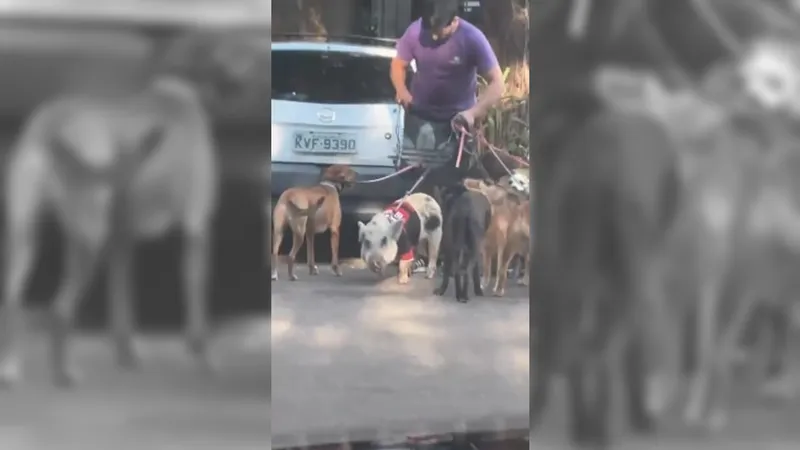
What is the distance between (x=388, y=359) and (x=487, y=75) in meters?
0.87

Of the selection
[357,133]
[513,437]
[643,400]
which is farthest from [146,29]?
[643,400]

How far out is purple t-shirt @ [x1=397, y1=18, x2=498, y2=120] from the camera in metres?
2.50

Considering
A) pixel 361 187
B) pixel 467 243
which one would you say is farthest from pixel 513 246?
pixel 361 187

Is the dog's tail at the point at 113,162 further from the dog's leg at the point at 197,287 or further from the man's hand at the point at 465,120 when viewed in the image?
the man's hand at the point at 465,120

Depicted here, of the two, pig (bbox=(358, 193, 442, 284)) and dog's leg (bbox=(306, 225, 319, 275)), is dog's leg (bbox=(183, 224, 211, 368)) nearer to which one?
dog's leg (bbox=(306, 225, 319, 275))

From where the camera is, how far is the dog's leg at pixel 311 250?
2.43 meters

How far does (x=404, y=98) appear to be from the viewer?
2486 millimetres

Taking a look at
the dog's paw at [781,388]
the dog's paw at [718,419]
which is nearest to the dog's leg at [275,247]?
the dog's paw at [718,419]

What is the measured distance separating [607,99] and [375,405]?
112 cm

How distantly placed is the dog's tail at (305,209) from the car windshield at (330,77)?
282 millimetres

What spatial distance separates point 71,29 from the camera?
7.58ft

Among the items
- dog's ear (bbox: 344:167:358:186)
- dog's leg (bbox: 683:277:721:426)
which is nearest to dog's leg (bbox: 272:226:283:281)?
dog's ear (bbox: 344:167:358:186)

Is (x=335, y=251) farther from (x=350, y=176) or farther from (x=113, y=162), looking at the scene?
(x=113, y=162)

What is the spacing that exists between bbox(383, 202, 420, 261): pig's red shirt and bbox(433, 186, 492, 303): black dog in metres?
0.09
